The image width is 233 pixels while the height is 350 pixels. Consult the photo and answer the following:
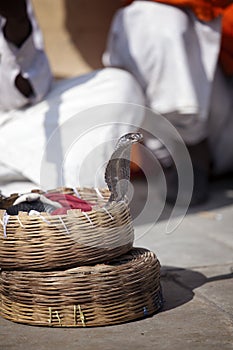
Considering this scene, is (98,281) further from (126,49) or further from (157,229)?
(126,49)

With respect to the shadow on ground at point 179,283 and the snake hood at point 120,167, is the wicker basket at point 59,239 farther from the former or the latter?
the shadow on ground at point 179,283

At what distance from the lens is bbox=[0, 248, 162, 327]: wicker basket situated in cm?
201

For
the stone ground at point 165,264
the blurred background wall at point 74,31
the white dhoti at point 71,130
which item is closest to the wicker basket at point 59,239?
the stone ground at point 165,264

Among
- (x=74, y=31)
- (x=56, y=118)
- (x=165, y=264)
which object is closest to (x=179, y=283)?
(x=165, y=264)

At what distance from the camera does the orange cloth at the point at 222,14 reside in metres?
3.45

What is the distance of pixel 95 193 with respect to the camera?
94.1 inches

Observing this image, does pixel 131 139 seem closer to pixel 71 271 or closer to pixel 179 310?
pixel 71 271

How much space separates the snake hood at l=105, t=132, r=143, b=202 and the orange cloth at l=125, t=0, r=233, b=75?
149cm

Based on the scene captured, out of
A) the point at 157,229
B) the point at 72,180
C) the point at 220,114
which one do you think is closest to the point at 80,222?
the point at 72,180

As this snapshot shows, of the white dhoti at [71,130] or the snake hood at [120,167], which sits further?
the white dhoti at [71,130]

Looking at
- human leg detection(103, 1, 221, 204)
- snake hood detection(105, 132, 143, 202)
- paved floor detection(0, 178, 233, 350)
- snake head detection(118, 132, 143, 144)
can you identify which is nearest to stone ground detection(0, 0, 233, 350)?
paved floor detection(0, 178, 233, 350)

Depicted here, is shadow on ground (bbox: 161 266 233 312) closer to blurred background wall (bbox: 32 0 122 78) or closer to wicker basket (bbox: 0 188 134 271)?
wicker basket (bbox: 0 188 134 271)

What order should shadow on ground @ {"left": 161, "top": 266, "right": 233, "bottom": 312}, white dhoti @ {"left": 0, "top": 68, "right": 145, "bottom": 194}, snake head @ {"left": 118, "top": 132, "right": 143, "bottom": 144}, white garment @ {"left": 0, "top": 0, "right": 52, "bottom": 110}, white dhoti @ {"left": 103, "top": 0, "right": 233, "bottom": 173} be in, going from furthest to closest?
white dhoti @ {"left": 103, "top": 0, "right": 233, "bottom": 173} < white garment @ {"left": 0, "top": 0, "right": 52, "bottom": 110} < white dhoti @ {"left": 0, "top": 68, "right": 145, "bottom": 194} < shadow on ground @ {"left": 161, "top": 266, "right": 233, "bottom": 312} < snake head @ {"left": 118, "top": 132, "right": 143, "bottom": 144}

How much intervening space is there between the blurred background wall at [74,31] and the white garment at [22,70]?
2.42 ft
